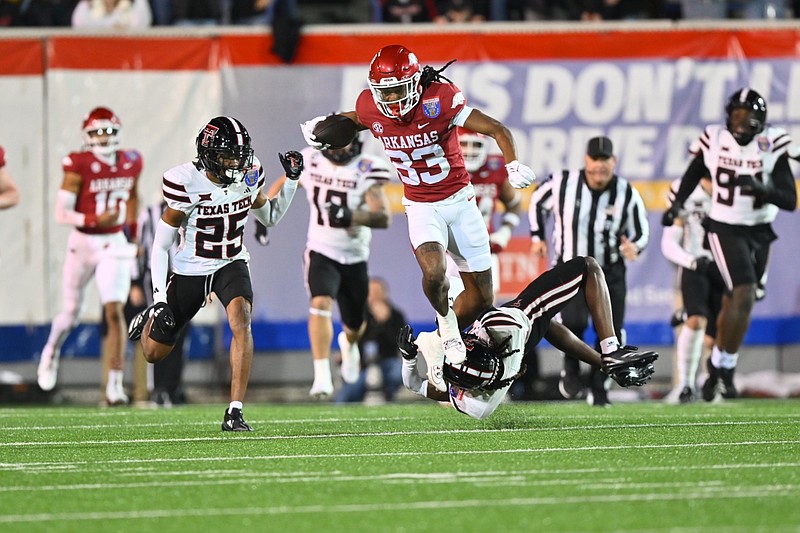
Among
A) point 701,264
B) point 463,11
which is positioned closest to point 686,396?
point 701,264

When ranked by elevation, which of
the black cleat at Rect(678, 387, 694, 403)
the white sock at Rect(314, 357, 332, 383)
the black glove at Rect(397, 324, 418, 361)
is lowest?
the black cleat at Rect(678, 387, 694, 403)

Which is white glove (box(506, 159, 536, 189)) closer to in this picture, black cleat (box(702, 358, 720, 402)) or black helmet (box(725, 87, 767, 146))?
black helmet (box(725, 87, 767, 146))

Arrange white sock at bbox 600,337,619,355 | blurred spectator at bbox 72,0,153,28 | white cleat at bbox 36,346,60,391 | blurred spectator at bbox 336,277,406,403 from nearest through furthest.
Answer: white sock at bbox 600,337,619,355
white cleat at bbox 36,346,60,391
blurred spectator at bbox 336,277,406,403
blurred spectator at bbox 72,0,153,28

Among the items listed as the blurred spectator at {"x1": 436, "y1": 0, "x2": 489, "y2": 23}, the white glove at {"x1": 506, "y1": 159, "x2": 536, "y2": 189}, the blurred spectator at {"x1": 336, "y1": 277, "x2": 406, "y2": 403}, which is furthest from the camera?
the blurred spectator at {"x1": 436, "y1": 0, "x2": 489, "y2": 23}

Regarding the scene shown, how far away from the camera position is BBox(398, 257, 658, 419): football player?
6.87 metres

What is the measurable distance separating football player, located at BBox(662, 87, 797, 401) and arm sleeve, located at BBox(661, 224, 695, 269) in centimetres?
68

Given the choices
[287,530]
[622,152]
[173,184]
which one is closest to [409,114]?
[173,184]

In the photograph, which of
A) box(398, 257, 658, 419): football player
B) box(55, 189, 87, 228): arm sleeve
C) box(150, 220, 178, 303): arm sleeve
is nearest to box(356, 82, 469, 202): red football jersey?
box(398, 257, 658, 419): football player

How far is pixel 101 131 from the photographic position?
11.0 meters

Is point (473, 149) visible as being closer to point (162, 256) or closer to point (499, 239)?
point (499, 239)

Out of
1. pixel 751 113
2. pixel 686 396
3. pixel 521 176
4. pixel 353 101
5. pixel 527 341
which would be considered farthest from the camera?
pixel 353 101

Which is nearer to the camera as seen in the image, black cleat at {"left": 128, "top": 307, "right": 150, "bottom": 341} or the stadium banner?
black cleat at {"left": 128, "top": 307, "right": 150, "bottom": 341}

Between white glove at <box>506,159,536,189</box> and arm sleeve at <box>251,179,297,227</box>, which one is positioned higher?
white glove at <box>506,159,536,189</box>

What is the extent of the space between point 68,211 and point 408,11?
11.8 ft
